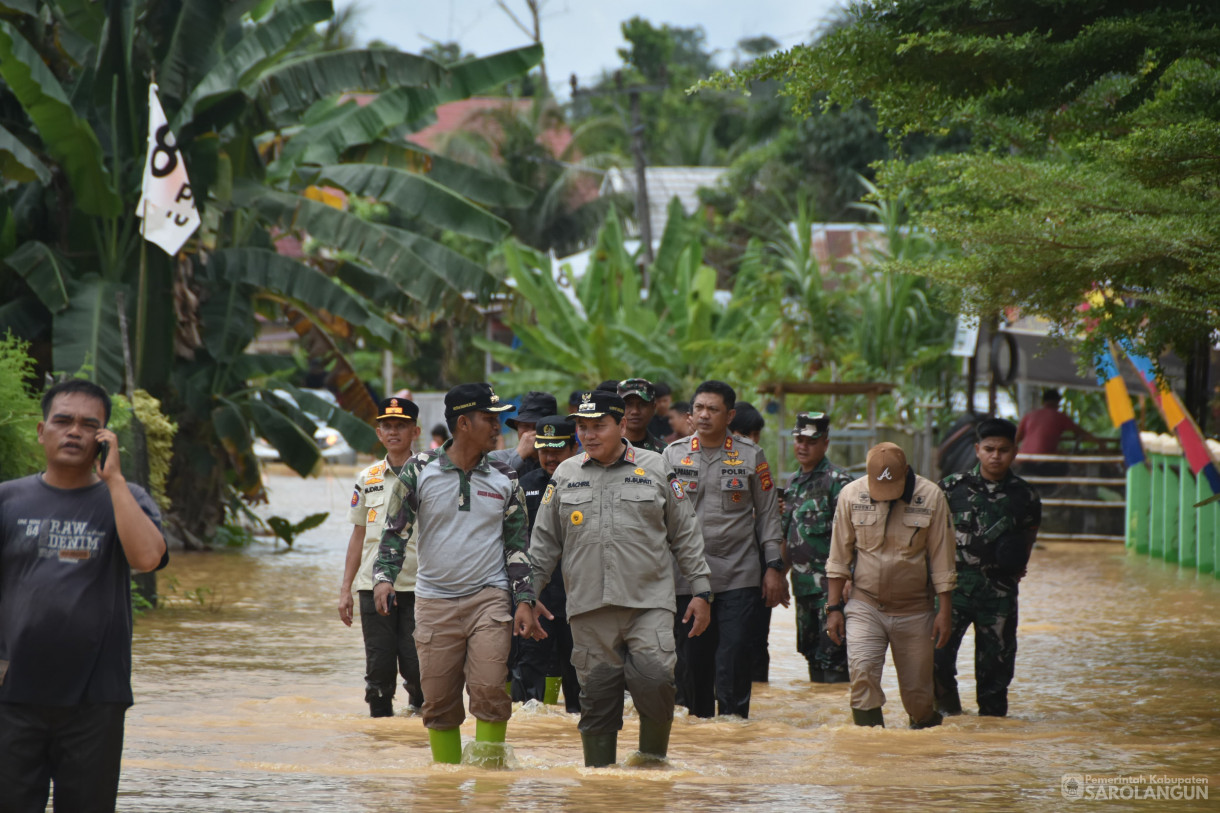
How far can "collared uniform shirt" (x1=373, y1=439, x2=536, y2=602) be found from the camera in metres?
6.95

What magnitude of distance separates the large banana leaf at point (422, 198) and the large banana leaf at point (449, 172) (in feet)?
2.71

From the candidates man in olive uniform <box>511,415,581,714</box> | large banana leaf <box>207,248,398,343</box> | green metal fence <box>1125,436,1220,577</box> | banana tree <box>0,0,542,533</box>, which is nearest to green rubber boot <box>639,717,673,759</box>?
man in olive uniform <box>511,415,581,714</box>

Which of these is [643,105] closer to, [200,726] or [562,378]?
[562,378]

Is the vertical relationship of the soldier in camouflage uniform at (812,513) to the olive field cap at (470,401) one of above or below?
below

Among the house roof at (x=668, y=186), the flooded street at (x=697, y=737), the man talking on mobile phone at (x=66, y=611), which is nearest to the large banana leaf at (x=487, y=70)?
the flooded street at (x=697, y=737)

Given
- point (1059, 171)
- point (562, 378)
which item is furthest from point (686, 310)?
point (1059, 171)

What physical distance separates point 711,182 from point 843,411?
26.0 metres

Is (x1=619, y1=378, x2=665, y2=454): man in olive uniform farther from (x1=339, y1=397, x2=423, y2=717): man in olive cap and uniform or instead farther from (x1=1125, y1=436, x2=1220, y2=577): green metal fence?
(x1=1125, y1=436, x2=1220, y2=577): green metal fence

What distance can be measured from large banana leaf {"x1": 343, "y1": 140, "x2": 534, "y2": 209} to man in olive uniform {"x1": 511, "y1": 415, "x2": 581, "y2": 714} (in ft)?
32.2

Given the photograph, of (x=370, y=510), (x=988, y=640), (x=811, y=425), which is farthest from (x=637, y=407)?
(x=988, y=640)

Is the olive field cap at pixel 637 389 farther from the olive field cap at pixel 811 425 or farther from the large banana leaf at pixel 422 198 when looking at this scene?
the large banana leaf at pixel 422 198

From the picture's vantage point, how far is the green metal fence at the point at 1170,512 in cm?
1666

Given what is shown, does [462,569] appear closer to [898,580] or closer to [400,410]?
[400,410]

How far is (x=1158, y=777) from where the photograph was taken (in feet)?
22.7
